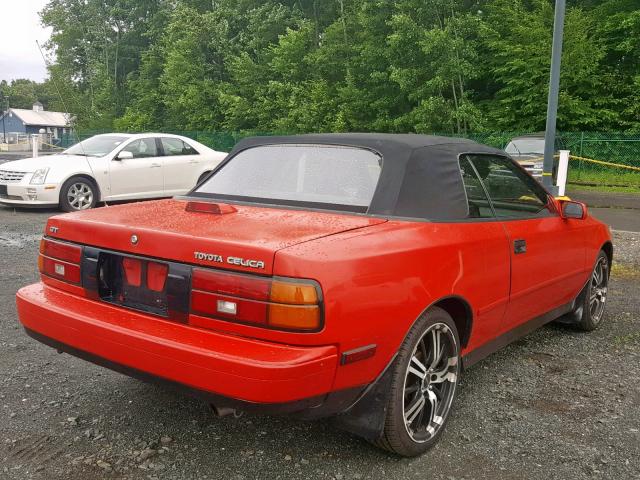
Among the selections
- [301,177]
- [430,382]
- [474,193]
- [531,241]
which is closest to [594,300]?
[531,241]

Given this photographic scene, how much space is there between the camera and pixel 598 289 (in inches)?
191

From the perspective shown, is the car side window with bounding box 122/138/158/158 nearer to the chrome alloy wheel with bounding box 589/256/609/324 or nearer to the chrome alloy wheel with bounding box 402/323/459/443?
the chrome alloy wheel with bounding box 589/256/609/324

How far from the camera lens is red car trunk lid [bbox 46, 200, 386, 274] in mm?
2373

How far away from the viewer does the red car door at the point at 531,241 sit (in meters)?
3.51

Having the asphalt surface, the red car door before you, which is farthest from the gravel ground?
the asphalt surface

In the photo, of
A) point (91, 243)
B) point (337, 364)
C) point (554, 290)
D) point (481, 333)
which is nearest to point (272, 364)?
point (337, 364)

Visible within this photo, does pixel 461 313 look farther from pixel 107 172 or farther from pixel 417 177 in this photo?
→ pixel 107 172

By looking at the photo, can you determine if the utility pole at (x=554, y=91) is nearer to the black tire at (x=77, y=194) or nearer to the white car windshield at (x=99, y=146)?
the white car windshield at (x=99, y=146)

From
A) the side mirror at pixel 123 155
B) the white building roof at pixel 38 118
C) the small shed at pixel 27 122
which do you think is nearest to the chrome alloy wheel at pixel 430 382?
the side mirror at pixel 123 155

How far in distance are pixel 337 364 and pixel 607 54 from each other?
23258 mm

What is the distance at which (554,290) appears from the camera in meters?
3.99

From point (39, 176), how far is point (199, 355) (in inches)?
359

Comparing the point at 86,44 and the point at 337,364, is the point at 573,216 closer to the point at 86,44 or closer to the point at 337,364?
the point at 337,364

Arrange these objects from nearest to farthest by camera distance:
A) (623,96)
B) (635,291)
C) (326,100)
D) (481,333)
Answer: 1. (481,333)
2. (635,291)
3. (623,96)
4. (326,100)
